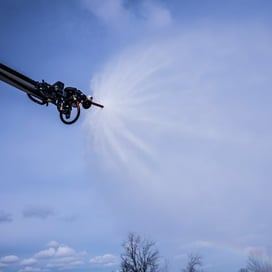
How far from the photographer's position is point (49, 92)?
7.82 metres

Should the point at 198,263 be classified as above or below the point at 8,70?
above

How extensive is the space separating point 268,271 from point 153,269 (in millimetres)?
37661

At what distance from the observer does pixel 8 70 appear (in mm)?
7910

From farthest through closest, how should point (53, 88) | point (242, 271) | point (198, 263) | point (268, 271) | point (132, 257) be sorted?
point (242, 271), point (268, 271), point (198, 263), point (132, 257), point (53, 88)

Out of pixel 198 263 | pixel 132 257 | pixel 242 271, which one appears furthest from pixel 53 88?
pixel 242 271

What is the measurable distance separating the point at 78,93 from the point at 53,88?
1.86ft

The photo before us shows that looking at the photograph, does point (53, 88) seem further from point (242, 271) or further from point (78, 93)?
point (242, 271)

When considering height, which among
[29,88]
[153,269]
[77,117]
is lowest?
[77,117]

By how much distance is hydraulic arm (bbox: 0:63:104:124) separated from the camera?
782cm

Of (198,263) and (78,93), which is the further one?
(198,263)

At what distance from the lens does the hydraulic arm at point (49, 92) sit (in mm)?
7816

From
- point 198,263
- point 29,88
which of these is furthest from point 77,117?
point 198,263

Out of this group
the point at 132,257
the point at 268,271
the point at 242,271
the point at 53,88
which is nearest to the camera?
the point at 53,88

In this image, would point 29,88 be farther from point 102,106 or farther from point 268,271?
point 268,271
